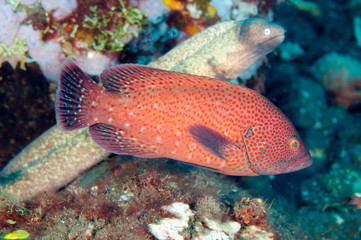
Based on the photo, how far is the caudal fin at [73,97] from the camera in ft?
9.29

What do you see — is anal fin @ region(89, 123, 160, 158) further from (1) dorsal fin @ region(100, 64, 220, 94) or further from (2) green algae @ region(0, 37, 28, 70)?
(2) green algae @ region(0, 37, 28, 70)

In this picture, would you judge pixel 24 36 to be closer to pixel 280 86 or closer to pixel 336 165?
pixel 280 86

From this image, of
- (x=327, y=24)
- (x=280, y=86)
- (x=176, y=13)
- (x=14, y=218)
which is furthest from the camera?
(x=327, y=24)

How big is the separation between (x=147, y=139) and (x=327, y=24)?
941 cm

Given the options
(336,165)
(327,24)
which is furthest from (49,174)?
(327,24)

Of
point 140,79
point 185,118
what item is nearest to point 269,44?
point 185,118

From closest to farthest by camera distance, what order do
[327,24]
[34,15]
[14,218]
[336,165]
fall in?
1. [14,218]
2. [34,15]
3. [336,165]
4. [327,24]

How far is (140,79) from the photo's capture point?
9.43 ft

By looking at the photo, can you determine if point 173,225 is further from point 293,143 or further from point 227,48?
point 227,48

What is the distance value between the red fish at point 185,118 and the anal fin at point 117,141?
12 mm

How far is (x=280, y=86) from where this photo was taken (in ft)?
23.5

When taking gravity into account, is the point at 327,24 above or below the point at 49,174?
above

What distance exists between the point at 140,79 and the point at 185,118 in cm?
74

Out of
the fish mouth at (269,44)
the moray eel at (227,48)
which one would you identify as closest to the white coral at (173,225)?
the moray eel at (227,48)
